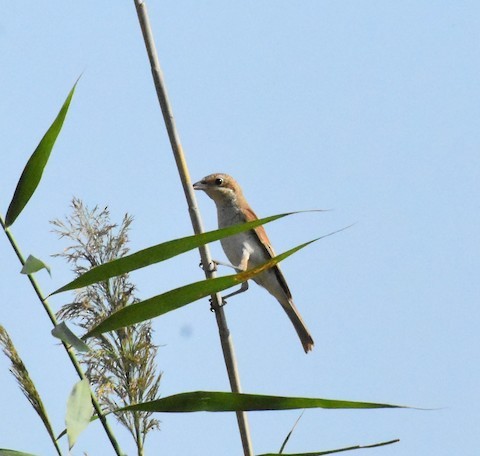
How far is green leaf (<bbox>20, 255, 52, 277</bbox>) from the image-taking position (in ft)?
5.96

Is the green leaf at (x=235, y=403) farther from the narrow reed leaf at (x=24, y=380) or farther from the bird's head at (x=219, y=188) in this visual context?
the bird's head at (x=219, y=188)

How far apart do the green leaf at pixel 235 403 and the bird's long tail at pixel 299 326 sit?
16.2 ft

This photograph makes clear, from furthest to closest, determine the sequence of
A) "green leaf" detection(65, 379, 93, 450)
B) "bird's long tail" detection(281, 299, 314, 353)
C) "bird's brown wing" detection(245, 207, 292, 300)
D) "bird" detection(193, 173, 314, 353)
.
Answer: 1. "bird's long tail" detection(281, 299, 314, 353)
2. "bird's brown wing" detection(245, 207, 292, 300)
3. "bird" detection(193, 173, 314, 353)
4. "green leaf" detection(65, 379, 93, 450)

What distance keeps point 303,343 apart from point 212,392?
5.08 metres

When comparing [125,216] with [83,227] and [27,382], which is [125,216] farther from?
[27,382]

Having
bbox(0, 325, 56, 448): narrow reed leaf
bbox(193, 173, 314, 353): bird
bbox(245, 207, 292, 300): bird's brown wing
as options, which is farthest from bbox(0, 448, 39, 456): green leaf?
bbox(245, 207, 292, 300): bird's brown wing

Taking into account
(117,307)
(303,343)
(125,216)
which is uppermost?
(303,343)

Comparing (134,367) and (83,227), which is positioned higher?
(83,227)

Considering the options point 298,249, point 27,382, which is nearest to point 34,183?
point 27,382

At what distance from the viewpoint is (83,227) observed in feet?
8.22

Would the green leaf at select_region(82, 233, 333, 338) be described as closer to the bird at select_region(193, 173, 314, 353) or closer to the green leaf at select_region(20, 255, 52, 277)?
the green leaf at select_region(20, 255, 52, 277)

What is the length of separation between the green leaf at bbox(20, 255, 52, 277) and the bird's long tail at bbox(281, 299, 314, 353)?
5050mm

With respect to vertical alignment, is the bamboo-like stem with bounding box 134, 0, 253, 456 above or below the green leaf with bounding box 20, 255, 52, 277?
above

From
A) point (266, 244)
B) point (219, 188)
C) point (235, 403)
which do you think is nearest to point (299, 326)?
point (266, 244)
